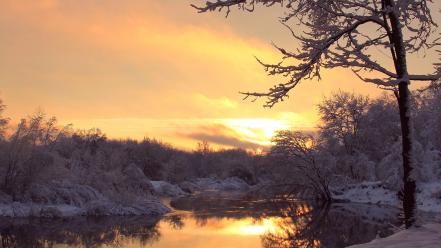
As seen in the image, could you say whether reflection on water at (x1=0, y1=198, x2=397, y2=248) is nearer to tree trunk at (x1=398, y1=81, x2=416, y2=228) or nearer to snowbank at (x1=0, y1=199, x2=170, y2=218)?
snowbank at (x1=0, y1=199, x2=170, y2=218)

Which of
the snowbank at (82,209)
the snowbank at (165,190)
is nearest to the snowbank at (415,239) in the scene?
the snowbank at (82,209)

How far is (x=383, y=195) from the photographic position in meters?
46.8

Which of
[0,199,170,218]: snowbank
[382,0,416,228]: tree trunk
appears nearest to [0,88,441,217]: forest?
[0,199,170,218]: snowbank

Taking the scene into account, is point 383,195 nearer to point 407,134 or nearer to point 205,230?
point 205,230

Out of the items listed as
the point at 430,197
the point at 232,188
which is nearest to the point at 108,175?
the point at 430,197

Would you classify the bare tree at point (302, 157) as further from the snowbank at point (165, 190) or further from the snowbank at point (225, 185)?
the snowbank at point (225, 185)

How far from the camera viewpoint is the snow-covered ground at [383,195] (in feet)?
124

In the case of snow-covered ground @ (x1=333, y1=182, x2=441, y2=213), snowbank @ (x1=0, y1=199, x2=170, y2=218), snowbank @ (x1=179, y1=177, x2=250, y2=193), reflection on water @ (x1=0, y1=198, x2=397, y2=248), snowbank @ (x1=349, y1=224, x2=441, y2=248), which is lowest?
reflection on water @ (x1=0, y1=198, x2=397, y2=248)

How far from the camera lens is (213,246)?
2116cm

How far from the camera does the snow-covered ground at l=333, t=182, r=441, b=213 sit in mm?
37688

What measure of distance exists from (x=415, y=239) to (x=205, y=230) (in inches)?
751

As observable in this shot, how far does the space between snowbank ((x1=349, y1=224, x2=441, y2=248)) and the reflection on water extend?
9161mm

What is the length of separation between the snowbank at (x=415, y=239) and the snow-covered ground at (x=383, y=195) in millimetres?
29313

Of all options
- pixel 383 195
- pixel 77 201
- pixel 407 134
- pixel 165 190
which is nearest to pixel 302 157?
pixel 383 195
